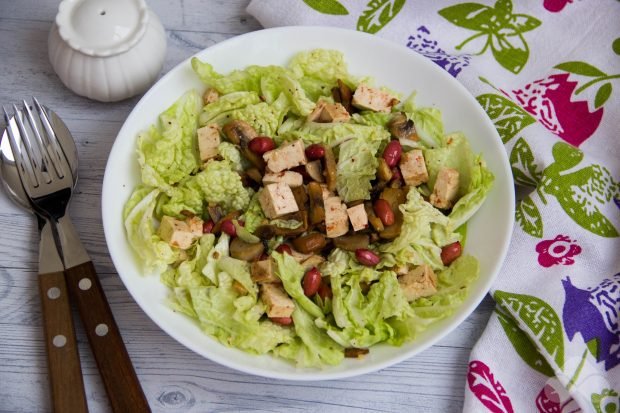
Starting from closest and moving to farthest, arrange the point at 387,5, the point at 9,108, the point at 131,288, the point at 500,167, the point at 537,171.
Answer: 1. the point at 131,288
2. the point at 500,167
3. the point at 537,171
4. the point at 9,108
5. the point at 387,5

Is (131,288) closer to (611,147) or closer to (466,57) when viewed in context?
(466,57)

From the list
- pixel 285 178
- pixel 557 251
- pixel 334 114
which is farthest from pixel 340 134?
pixel 557 251

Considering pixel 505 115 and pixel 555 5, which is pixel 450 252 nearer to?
pixel 505 115

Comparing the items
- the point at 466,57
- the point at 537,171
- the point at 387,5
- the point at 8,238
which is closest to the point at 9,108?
the point at 8,238

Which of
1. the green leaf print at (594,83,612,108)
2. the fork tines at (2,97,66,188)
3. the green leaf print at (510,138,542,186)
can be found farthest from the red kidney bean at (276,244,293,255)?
the green leaf print at (594,83,612,108)

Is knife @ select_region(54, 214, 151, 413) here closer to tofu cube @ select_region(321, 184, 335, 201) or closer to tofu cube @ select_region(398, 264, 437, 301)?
tofu cube @ select_region(321, 184, 335, 201)

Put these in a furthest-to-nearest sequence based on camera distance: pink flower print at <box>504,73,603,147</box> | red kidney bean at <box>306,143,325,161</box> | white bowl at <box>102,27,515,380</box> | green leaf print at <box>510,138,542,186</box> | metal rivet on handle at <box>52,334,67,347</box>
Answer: pink flower print at <box>504,73,603,147</box>, green leaf print at <box>510,138,542,186</box>, red kidney bean at <box>306,143,325,161</box>, metal rivet on handle at <box>52,334,67,347</box>, white bowl at <box>102,27,515,380</box>
